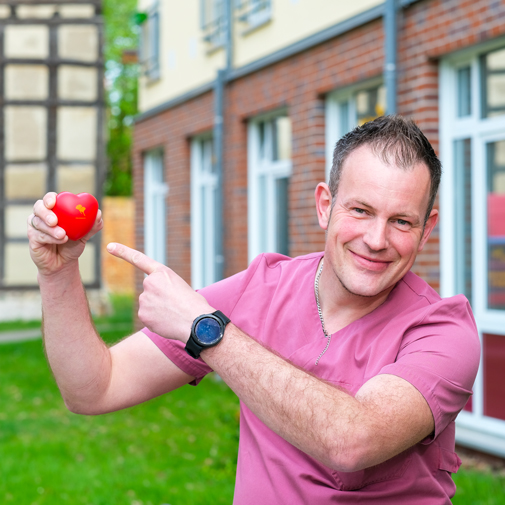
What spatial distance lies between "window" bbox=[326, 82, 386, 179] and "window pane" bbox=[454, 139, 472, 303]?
806 millimetres

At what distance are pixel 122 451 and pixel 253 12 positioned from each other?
4.96m

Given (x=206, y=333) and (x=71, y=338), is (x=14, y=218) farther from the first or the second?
(x=206, y=333)

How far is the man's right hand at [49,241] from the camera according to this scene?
1934 millimetres

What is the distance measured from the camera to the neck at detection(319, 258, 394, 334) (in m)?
2.02

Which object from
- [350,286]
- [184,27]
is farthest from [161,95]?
[350,286]

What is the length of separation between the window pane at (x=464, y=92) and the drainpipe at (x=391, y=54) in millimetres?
480

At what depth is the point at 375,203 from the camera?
1.87 metres

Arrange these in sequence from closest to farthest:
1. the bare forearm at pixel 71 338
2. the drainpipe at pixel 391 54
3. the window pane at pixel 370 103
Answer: the bare forearm at pixel 71 338 → the drainpipe at pixel 391 54 → the window pane at pixel 370 103

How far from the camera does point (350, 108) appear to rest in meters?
7.08

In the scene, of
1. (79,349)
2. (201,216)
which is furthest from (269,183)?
(79,349)

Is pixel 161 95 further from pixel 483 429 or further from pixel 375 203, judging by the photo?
pixel 375 203

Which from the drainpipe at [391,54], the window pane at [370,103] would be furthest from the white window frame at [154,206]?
the drainpipe at [391,54]

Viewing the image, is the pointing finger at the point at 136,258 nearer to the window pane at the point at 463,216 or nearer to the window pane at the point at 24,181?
the window pane at the point at 463,216

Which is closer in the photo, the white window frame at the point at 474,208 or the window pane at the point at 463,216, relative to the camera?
the white window frame at the point at 474,208
